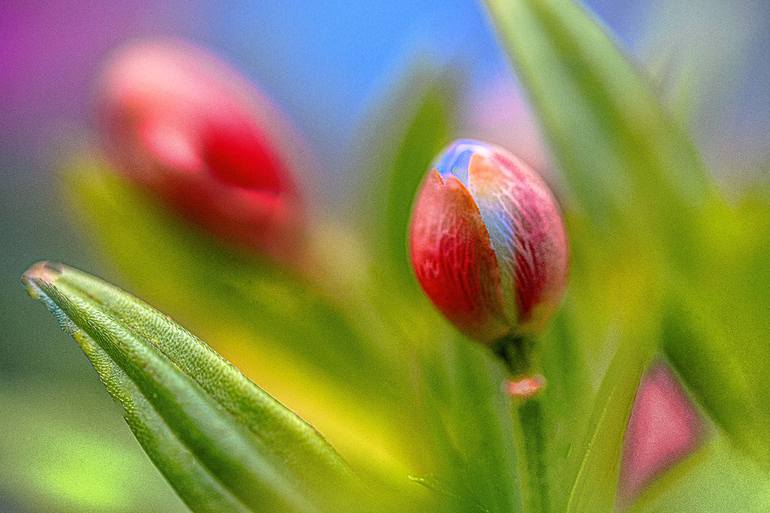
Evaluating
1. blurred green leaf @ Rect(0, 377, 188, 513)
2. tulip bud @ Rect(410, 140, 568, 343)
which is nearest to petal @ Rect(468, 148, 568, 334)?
tulip bud @ Rect(410, 140, 568, 343)

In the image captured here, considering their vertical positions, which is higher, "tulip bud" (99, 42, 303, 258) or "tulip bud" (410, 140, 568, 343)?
"tulip bud" (99, 42, 303, 258)

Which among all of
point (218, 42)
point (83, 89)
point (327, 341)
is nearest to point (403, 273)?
point (327, 341)

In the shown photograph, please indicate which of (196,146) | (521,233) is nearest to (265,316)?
(196,146)

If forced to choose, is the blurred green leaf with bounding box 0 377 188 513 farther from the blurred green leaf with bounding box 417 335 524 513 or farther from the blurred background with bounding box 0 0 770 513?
the blurred green leaf with bounding box 417 335 524 513

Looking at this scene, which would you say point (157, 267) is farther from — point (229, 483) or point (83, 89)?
point (83, 89)

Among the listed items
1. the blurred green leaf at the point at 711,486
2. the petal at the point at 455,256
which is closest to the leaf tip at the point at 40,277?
the petal at the point at 455,256

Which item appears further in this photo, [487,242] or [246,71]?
[246,71]

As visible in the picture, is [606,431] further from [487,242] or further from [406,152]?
[406,152]
